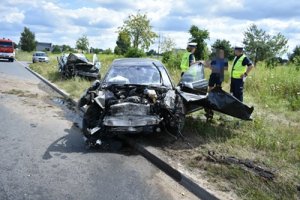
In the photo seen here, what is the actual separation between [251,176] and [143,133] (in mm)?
2744

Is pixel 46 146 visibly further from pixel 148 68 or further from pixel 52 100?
pixel 52 100

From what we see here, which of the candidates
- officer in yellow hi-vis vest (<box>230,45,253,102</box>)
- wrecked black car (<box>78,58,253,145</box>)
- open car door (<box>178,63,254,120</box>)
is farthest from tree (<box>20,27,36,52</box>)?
open car door (<box>178,63,254,120</box>)

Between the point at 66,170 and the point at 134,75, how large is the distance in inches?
131

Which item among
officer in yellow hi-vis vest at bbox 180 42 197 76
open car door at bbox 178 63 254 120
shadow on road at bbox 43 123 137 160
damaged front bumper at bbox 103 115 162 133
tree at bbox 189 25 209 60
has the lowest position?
shadow on road at bbox 43 123 137 160

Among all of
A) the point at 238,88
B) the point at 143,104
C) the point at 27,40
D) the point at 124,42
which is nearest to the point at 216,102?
the point at 143,104

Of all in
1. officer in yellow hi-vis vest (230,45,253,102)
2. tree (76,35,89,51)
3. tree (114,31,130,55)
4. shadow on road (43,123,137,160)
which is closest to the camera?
shadow on road (43,123,137,160)

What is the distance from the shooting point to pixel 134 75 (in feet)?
28.3

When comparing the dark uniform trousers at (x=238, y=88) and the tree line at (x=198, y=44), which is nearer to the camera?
the dark uniform trousers at (x=238, y=88)

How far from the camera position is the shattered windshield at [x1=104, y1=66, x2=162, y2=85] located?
27.2ft

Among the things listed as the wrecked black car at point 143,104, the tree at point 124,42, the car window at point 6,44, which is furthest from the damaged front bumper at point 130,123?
the car window at point 6,44

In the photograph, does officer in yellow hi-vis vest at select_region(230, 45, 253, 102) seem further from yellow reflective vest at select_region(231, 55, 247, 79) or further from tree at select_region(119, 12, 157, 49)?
tree at select_region(119, 12, 157, 49)

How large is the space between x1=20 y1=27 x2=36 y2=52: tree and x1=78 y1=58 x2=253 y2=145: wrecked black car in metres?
96.6

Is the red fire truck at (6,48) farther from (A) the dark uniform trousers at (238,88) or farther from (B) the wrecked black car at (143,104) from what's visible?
(A) the dark uniform trousers at (238,88)

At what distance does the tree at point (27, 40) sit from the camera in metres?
99.6
